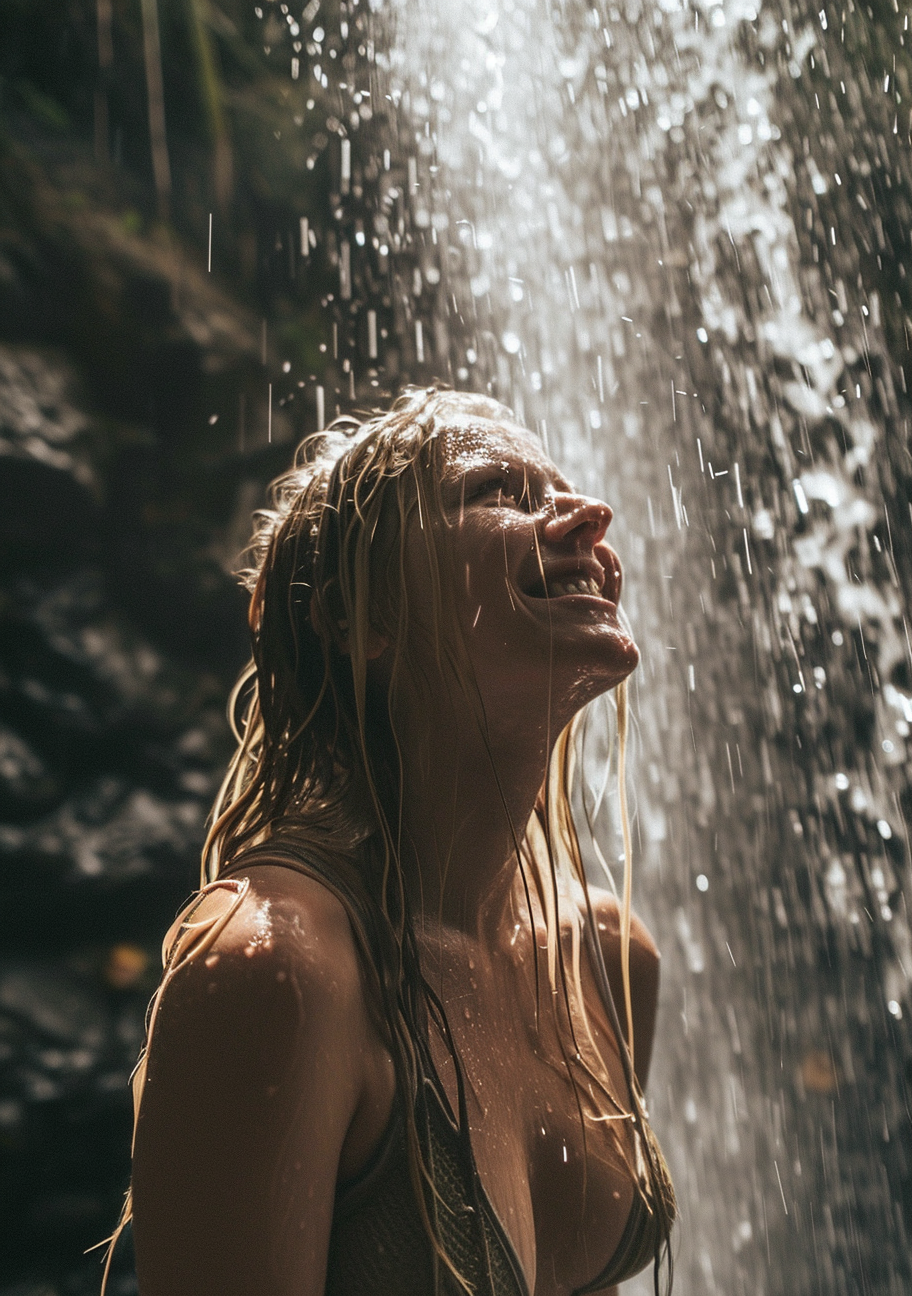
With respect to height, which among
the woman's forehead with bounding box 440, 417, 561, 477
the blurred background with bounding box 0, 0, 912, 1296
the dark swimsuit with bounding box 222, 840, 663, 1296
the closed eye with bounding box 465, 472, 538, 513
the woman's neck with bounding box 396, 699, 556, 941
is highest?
A: the blurred background with bounding box 0, 0, 912, 1296

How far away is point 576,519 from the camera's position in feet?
4.37

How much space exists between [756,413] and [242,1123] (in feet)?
11.5

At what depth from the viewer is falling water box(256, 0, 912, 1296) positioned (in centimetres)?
378

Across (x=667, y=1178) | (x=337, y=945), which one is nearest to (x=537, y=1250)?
(x=667, y=1178)

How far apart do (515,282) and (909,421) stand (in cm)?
151

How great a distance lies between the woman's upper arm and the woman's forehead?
0.62 m

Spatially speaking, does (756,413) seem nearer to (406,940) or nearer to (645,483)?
(645,483)

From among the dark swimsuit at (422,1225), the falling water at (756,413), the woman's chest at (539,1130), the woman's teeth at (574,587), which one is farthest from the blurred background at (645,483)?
the dark swimsuit at (422,1225)

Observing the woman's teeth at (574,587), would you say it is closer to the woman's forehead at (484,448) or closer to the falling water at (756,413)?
the woman's forehead at (484,448)

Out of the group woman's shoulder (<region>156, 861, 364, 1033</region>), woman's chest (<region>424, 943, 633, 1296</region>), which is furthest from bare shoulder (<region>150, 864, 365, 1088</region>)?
woman's chest (<region>424, 943, 633, 1296</region>)

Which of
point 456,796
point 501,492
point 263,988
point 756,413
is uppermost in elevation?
point 756,413

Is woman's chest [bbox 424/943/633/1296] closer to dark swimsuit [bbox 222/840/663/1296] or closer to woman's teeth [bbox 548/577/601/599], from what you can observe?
dark swimsuit [bbox 222/840/663/1296]

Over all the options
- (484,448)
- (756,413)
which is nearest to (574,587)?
(484,448)

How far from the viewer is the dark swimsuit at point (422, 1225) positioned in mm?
1026
